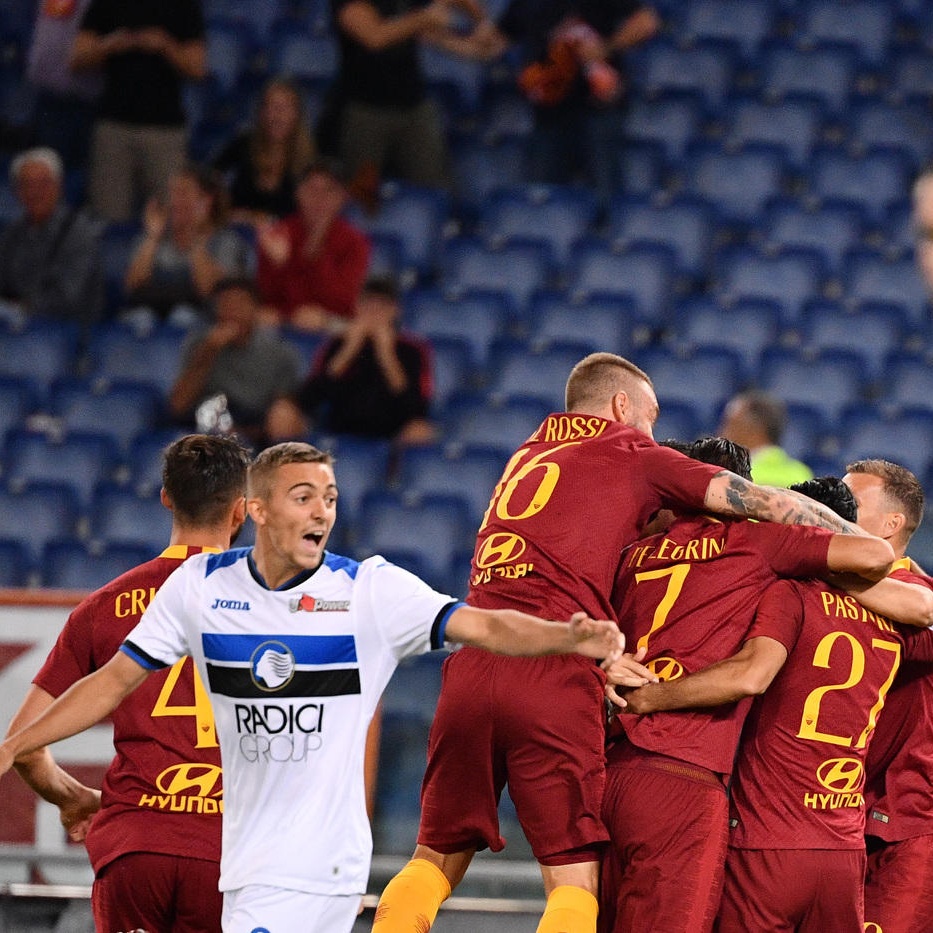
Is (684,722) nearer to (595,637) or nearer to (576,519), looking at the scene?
(576,519)

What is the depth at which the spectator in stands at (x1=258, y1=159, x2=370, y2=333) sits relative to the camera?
37.0 feet

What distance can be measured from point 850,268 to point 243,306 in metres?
4.20

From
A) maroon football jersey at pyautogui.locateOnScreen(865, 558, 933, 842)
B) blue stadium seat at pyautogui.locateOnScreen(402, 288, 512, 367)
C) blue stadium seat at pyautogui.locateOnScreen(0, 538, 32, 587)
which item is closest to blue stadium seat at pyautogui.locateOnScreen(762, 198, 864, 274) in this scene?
blue stadium seat at pyautogui.locateOnScreen(402, 288, 512, 367)

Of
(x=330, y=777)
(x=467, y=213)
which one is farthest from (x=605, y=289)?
(x=330, y=777)

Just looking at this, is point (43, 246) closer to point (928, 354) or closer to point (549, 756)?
point (928, 354)

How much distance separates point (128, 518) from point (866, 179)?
5.89m

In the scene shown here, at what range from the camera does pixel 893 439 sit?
33.9 ft

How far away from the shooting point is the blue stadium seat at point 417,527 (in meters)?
9.66

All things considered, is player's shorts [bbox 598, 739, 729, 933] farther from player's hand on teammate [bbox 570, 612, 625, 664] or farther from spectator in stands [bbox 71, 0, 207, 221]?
spectator in stands [bbox 71, 0, 207, 221]

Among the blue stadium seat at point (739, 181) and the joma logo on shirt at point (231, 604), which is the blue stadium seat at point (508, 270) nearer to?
the blue stadium seat at point (739, 181)

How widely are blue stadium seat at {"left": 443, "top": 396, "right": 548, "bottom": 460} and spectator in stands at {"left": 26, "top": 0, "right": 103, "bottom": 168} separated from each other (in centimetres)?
402

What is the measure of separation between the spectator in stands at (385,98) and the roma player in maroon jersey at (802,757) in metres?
7.44

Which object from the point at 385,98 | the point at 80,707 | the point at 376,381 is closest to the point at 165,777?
the point at 80,707

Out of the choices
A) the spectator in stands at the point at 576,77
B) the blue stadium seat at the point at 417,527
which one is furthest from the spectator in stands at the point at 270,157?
the blue stadium seat at the point at 417,527
